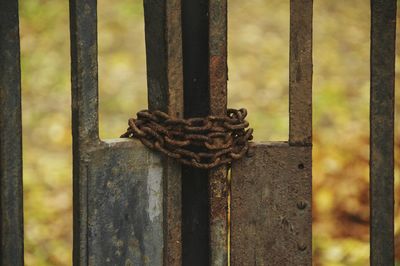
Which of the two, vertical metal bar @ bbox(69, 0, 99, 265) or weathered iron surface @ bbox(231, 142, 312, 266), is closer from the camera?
vertical metal bar @ bbox(69, 0, 99, 265)

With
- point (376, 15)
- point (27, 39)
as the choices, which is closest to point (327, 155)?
point (27, 39)

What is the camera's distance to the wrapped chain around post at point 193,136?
5.77 feet

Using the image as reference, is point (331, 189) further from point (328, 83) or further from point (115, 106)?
point (115, 106)

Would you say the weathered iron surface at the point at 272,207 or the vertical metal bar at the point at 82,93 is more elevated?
the vertical metal bar at the point at 82,93

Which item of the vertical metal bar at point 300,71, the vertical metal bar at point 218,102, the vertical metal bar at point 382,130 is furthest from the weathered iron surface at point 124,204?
the vertical metal bar at point 382,130

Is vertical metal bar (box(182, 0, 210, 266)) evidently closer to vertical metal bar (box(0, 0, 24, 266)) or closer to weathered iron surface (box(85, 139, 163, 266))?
weathered iron surface (box(85, 139, 163, 266))

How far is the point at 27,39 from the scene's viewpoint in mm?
7582

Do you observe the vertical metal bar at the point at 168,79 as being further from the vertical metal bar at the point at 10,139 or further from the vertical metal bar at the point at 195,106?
the vertical metal bar at the point at 10,139

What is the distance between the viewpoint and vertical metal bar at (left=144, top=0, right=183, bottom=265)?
5.85 ft

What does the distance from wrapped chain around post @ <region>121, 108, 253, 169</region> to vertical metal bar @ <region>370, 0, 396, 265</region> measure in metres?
0.37

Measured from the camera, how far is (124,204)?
1.79m

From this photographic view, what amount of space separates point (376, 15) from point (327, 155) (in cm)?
391

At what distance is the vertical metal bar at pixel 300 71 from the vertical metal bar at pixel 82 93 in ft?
1.62

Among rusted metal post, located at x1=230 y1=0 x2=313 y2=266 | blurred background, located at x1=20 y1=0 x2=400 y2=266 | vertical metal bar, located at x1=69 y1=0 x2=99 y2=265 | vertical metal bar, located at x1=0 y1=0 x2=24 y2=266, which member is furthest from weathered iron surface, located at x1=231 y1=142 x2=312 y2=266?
blurred background, located at x1=20 y1=0 x2=400 y2=266
